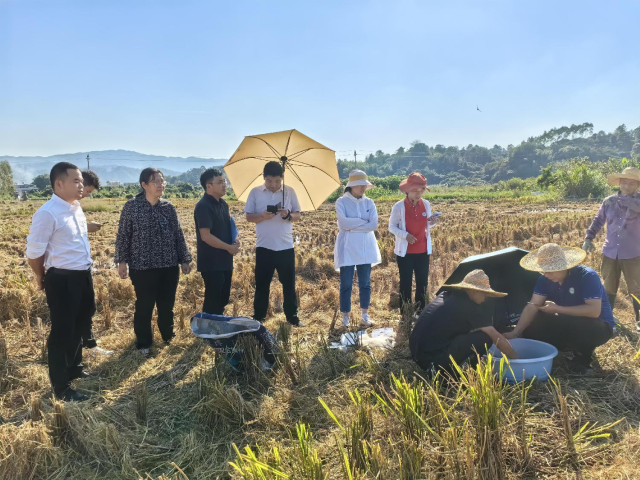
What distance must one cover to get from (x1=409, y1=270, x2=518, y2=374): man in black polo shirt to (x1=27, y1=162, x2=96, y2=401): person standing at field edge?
257cm

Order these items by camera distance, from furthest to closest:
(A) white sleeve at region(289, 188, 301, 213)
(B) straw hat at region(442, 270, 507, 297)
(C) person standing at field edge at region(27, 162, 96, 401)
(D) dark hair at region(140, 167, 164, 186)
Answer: (A) white sleeve at region(289, 188, 301, 213) → (D) dark hair at region(140, 167, 164, 186) → (C) person standing at field edge at region(27, 162, 96, 401) → (B) straw hat at region(442, 270, 507, 297)

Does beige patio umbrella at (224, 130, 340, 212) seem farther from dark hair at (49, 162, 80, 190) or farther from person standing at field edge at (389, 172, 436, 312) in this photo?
dark hair at (49, 162, 80, 190)

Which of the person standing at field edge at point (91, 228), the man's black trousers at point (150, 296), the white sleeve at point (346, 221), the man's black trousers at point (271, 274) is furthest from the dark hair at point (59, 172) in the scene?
the white sleeve at point (346, 221)

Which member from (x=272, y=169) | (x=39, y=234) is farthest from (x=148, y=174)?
(x=272, y=169)

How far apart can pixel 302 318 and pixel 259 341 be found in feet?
5.22

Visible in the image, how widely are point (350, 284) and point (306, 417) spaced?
6.00 ft

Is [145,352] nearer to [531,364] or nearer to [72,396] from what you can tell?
[72,396]

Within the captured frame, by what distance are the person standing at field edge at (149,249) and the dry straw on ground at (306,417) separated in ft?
1.48

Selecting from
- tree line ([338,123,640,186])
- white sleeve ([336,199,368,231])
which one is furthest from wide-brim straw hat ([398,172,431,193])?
tree line ([338,123,640,186])

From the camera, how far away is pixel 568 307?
10.2 feet

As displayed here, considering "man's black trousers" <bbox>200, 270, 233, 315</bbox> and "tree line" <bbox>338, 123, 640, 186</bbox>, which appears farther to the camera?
"tree line" <bbox>338, 123, 640, 186</bbox>

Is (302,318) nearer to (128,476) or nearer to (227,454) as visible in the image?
(227,454)

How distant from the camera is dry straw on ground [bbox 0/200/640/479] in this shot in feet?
6.52

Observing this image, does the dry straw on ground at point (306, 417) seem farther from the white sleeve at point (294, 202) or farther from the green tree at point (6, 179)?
the green tree at point (6, 179)
